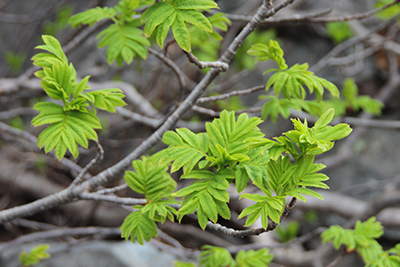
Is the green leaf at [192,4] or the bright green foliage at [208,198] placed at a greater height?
the green leaf at [192,4]

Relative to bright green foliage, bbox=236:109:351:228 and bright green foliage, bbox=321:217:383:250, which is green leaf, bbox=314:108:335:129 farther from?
bright green foliage, bbox=321:217:383:250

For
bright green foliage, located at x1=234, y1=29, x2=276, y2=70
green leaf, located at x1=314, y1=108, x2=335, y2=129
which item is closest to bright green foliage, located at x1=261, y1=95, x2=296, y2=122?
green leaf, located at x1=314, y1=108, x2=335, y2=129

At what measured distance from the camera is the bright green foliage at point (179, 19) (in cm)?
111

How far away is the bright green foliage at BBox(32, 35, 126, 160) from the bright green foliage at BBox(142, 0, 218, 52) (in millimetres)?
371

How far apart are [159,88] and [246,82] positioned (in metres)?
1.46

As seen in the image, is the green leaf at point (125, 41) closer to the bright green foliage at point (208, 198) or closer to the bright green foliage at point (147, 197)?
the bright green foliage at point (147, 197)

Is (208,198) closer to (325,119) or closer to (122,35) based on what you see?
(325,119)

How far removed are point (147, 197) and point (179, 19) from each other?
80cm

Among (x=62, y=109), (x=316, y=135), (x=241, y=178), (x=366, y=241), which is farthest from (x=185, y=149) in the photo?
(x=366, y=241)

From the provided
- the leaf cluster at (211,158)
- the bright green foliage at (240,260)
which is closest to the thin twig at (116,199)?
the leaf cluster at (211,158)

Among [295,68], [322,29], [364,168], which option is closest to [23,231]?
[295,68]

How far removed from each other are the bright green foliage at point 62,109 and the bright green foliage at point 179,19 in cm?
37

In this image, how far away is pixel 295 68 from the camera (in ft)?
4.98

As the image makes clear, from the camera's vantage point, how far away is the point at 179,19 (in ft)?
3.70
